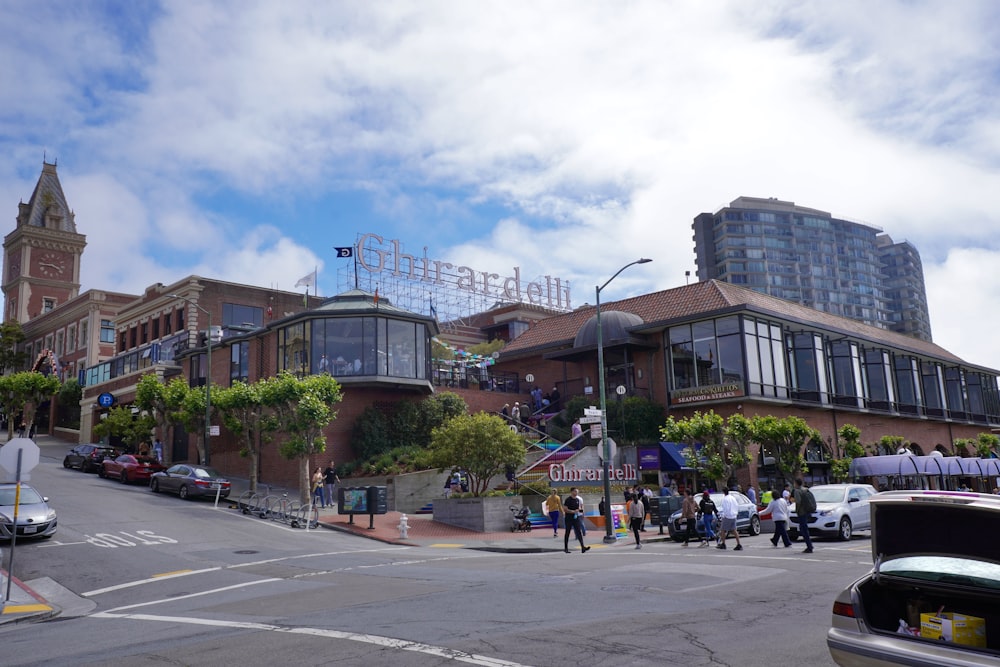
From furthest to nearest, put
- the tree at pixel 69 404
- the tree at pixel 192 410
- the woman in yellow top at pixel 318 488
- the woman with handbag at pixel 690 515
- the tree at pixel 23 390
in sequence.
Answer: the tree at pixel 69 404 < the tree at pixel 23 390 < the tree at pixel 192 410 < the woman in yellow top at pixel 318 488 < the woman with handbag at pixel 690 515

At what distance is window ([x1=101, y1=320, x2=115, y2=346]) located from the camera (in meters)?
70.3

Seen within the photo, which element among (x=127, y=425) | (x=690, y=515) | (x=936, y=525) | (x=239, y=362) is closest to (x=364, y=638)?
(x=936, y=525)

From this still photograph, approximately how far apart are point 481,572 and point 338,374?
23.9 meters

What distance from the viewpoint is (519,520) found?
27.5 metres

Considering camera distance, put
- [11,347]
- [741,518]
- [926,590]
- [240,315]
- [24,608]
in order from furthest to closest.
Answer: [11,347]
[240,315]
[741,518]
[24,608]
[926,590]

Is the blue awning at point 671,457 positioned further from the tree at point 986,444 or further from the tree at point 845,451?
the tree at point 986,444

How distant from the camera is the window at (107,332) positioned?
70.3 meters

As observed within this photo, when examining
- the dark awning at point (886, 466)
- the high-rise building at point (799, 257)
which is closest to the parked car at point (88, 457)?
the dark awning at point (886, 466)

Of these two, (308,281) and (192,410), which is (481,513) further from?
(308,281)

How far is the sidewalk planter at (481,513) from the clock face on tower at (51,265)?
77777mm

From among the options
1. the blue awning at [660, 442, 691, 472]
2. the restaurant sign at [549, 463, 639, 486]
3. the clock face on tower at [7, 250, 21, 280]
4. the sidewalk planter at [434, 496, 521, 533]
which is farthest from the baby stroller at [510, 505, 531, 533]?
the clock face on tower at [7, 250, 21, 280]

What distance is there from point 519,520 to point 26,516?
573 inches

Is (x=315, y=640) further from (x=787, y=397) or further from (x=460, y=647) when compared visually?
(x=787, y=397)

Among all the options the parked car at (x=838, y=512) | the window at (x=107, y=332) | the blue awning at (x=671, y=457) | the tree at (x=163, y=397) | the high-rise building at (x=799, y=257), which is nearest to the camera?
the parked car at (x=838, y=512)
